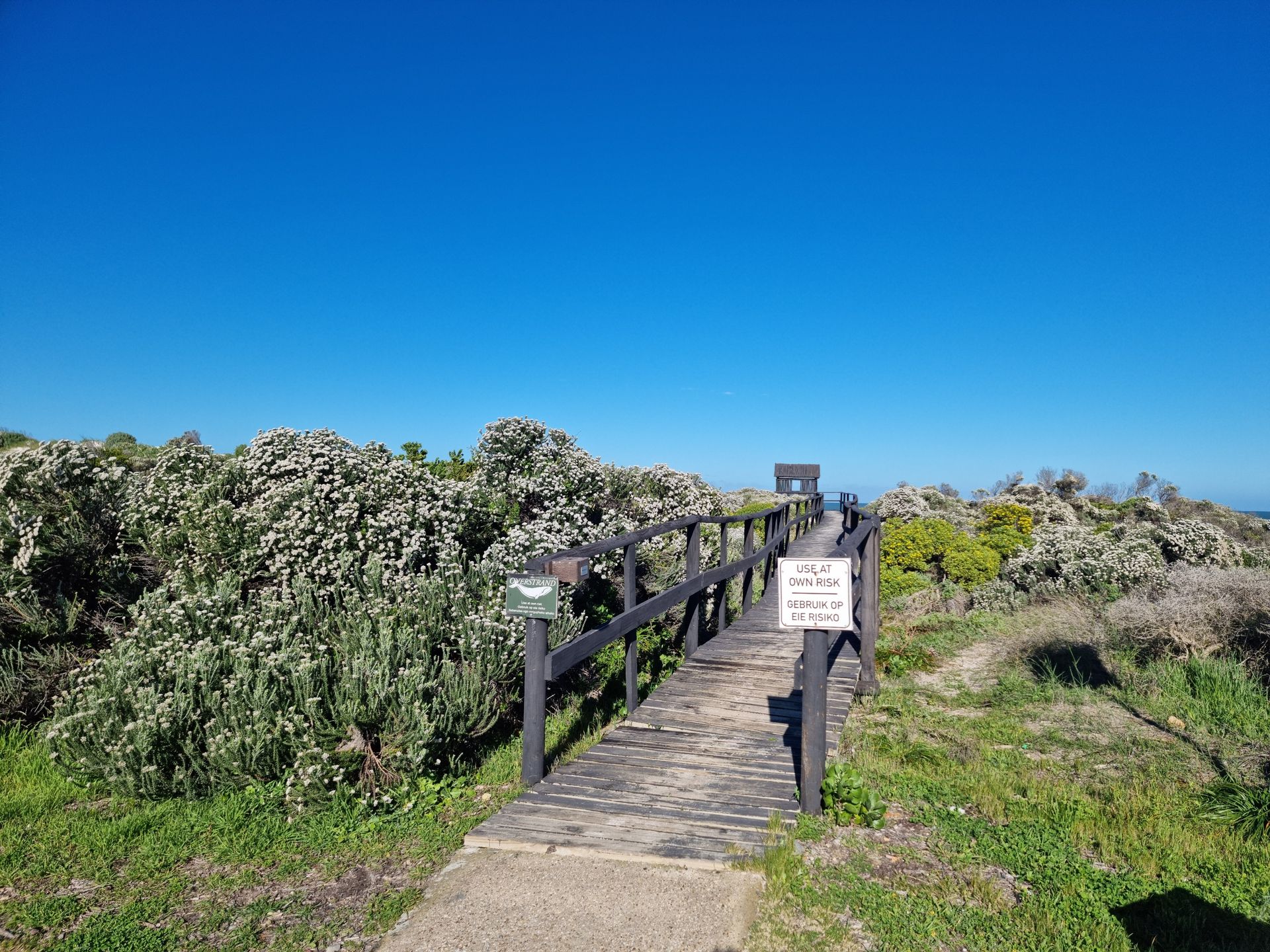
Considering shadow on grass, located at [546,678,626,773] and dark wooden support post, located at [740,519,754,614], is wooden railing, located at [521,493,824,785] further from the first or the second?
shadow on grass, located at [546,678,626,773]

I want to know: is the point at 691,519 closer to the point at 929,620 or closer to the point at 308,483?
the point at 308,483

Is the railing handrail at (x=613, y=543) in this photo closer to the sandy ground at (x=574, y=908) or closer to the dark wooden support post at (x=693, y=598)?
the dark wooden support post at (x=693, y=598)

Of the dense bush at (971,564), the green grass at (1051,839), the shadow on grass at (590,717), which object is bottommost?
the green grass at (1051,839)

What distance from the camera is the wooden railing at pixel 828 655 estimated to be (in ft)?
15.5

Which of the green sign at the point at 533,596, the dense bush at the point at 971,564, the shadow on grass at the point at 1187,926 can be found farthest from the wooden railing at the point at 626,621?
the dense bush at the point at 971,564

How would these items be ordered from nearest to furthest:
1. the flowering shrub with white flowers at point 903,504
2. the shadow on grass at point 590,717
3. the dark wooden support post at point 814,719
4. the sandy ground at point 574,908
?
the sandy ground at point 574,908
the dark wooden support post at point 814,719
the shadow on grass at point 590,717
the flowering shrub with white flowers at point 903,504

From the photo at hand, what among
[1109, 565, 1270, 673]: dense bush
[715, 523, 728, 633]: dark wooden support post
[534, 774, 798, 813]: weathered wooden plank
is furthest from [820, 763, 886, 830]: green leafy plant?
[1109, 565, 1270, 673]: dense bush

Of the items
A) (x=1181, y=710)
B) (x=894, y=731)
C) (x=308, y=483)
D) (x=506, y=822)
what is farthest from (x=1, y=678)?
(x=1181, y=710)

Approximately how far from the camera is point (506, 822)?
439cm

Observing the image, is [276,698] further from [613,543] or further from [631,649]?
[631,649]

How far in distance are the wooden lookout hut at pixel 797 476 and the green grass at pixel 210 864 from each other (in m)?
44.6

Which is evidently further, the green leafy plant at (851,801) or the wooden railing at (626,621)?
the wooden railing at (626,621)

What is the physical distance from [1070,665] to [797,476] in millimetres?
40898

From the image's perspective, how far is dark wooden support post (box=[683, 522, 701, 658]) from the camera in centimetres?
821
